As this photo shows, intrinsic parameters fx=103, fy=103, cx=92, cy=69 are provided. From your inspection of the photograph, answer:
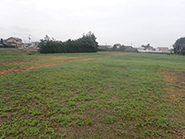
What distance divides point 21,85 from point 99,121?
14.1 ft

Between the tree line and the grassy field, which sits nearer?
the grassy field

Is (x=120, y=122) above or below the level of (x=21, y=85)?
below

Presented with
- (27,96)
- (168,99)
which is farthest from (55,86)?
(168,99)

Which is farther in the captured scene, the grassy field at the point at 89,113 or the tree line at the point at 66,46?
the tree line at the point at 66,46

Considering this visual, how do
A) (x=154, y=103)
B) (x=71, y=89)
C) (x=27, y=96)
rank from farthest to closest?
1. (x=71, y=89)
2. (x=27, y=96)
3. (x=154, y=103)

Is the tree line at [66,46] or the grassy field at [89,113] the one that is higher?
the tree line at [66,46]

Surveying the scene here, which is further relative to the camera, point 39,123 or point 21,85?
point 21,85

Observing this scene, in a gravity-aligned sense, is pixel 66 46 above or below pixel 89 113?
above

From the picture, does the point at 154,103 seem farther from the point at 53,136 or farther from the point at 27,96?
the point at 27,96

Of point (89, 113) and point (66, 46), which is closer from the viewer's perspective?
point (89, 113)

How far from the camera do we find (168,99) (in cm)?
406

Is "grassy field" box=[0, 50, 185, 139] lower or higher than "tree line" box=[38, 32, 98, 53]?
lower

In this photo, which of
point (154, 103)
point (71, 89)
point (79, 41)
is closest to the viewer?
point (154, 103)

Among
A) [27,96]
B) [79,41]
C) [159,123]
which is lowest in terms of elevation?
[159,123]
